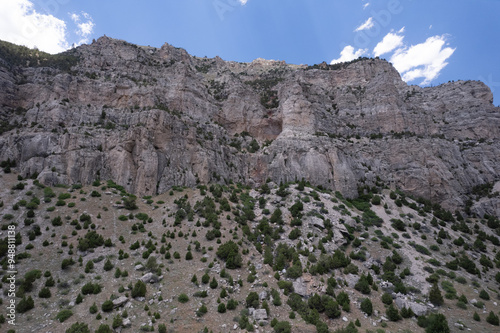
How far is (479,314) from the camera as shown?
23.3 m

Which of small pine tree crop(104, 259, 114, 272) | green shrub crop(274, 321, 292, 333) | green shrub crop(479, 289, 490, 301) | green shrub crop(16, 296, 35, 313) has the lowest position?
green shrub crop(274, 321, 292, 333)

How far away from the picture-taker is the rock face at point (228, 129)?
40.0m

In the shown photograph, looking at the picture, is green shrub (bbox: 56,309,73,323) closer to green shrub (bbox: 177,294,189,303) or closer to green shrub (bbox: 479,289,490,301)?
green shrub (bbox: 177,294,189,303)

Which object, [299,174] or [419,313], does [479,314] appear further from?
[299,174]

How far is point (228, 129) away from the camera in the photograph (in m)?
60.2

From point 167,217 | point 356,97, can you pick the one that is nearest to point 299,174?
point 167,217

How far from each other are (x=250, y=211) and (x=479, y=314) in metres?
26.3

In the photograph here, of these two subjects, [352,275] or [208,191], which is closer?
[352,275]

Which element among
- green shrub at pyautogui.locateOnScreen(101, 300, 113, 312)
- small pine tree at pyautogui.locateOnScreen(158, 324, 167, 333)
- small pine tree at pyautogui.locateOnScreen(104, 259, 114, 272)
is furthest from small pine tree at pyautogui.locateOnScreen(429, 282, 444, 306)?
small pine tree at pyautogui.locateOnScreen(104, 259, 114, 272)

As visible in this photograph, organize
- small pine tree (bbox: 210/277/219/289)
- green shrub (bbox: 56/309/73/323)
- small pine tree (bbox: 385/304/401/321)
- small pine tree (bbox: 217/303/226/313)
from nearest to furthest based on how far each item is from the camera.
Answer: green shrub (bbox: 56/309/73/323) < small pine tree (bbox: 217/303/226/313) < small pine tree (bbox: 385/304/401/321) < small pine tree (bbox: 210/277/219/289)

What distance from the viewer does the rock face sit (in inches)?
1574

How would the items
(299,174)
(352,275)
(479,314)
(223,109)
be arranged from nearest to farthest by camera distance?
1. (479,314)
2. (352,275)
3. (299,174)
4. (223,109)

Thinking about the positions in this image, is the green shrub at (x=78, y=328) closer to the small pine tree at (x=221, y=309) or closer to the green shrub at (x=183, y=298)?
the green shrub at (x=183, y=298)

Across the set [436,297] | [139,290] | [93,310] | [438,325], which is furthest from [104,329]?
[436,297]
